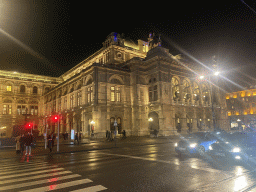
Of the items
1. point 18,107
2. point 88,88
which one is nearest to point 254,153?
point 88,88

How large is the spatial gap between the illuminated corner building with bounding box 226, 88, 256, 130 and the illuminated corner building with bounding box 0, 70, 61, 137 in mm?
71978

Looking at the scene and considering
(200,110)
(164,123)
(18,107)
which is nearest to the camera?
(164,123)

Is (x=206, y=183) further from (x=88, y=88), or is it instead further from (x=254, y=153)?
(x=88, y=88)

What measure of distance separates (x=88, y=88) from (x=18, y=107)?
1314 inches

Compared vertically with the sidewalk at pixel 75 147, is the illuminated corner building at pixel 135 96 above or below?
above

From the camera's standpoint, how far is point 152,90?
40469mm

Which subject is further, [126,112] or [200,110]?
[200,110]

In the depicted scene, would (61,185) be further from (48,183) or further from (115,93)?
(115,93)

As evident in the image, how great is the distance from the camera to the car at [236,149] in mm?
9914

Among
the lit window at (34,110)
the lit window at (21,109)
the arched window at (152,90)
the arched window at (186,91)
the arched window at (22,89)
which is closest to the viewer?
the arched window at (152,90)

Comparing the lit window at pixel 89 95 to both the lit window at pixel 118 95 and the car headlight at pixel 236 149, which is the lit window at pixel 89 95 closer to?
the lit window at pixel 118 95

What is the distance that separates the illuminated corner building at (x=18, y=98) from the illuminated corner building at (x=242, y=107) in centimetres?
7198

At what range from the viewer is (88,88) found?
40406mm

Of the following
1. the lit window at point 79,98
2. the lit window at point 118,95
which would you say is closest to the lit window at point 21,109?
the lit window at point 79,98
